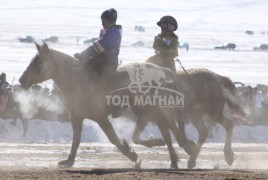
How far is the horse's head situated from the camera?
15.1 metres

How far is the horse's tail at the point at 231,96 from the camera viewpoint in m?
18.0

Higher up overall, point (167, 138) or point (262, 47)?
point (167, 138)

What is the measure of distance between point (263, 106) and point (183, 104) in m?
13.2

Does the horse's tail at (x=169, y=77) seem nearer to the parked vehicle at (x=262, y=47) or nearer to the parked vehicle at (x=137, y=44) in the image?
the parked vehicle at (x=137, y=44)

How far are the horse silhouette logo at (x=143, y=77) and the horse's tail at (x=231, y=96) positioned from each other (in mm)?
2090

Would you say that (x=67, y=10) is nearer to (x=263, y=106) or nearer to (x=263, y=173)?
(x=263, y=106)

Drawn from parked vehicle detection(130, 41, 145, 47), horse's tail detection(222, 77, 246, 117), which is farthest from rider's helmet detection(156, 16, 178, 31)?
parked vehicle detection(130, 41, 145, 47)

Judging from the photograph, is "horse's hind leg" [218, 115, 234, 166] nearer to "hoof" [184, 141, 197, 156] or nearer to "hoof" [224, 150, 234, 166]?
"hoof" [224, 150, 234, 166]

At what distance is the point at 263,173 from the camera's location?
14.2m

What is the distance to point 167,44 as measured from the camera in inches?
675

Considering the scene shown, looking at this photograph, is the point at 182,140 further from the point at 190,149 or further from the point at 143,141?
the point at 143,141

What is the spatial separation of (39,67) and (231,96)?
15.5 ft

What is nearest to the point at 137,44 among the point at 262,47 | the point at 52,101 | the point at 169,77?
the point at 262,47

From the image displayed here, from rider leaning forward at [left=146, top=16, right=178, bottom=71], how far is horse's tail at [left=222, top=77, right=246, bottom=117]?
1390 mm
